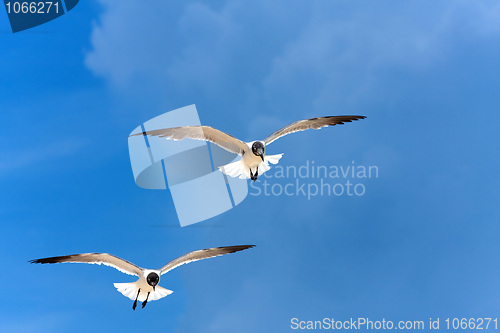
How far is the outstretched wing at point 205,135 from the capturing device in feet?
34.2

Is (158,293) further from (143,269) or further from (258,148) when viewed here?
(258,148)

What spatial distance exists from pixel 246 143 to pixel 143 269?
11.8 ft

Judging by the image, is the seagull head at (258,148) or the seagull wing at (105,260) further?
the seagull wing at (105,260)

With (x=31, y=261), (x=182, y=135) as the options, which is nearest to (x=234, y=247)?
(x=182, y=135)

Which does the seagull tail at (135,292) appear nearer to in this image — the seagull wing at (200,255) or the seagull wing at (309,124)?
the seagull wing at (200,255)

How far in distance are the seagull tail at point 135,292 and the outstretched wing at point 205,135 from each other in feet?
11.6

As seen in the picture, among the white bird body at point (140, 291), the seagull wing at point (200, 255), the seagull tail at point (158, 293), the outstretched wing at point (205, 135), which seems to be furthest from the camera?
the seagull tail at point (158, 293)

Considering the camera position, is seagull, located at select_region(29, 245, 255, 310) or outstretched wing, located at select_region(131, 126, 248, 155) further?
seagull, located at select_region(29, 245, 255, 310)

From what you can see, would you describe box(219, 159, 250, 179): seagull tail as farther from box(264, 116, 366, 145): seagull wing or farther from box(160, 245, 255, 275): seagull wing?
box(160, 245, 255, 275): seagull wing

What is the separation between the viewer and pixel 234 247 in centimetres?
1161

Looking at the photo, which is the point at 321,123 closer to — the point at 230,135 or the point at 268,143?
the point at 268,143

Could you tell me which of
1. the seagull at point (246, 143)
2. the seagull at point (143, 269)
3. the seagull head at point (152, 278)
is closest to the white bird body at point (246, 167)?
the seagull at point (246, 143)

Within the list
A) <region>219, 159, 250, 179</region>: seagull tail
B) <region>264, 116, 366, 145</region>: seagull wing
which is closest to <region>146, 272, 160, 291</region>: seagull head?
<region>219, 159, 250, 179</region>: seagull tail

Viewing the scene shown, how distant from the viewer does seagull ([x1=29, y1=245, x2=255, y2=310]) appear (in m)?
11.2
